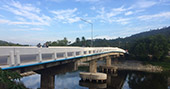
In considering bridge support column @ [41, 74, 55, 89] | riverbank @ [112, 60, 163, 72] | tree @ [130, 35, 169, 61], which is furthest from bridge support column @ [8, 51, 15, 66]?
tree @ [130, 35, 169, 61]

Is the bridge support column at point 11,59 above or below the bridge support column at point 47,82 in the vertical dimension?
above

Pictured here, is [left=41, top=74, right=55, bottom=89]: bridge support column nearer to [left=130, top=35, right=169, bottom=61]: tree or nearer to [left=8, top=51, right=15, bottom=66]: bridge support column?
[left=8, top=51, right=15, bottom=66]: bridge support column

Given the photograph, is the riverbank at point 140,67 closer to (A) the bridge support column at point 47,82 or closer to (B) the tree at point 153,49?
(B) the tree at point 153,49

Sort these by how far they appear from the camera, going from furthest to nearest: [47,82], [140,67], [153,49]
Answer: [153,49] < [140,67] < [47,82]

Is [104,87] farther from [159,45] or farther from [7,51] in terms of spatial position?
[159,45]

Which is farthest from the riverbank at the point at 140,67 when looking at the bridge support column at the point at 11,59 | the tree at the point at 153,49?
the bridge support column at the point at 11,59

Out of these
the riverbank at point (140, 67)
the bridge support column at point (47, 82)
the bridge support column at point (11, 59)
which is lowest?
the riverbank at point (140, 67)

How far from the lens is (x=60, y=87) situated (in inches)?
1077

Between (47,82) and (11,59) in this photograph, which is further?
(47,82)

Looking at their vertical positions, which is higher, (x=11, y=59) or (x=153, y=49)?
(x=11, y=59)

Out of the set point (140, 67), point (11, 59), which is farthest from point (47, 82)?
point (140, 67)

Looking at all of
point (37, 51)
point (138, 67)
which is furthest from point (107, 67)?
point (37, 51)

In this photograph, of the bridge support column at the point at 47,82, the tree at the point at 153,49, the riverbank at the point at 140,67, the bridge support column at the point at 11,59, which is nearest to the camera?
the bridge support column at the point at 11,59

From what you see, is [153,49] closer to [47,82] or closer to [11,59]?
[47,82]
